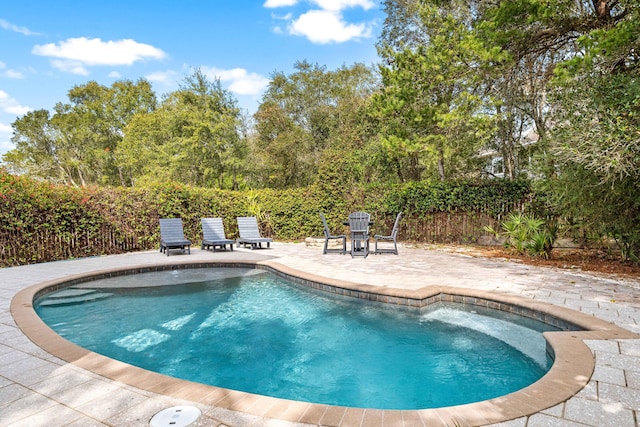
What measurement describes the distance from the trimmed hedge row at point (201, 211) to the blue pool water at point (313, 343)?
3.52 m

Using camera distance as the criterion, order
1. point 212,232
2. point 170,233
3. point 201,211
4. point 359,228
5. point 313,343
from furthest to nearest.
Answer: point 201,211, point 212,232, point 170,233, point 359,228, point 313,343

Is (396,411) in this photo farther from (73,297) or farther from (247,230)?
(247,230)

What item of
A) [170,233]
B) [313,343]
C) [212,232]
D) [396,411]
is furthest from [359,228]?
[396,411]

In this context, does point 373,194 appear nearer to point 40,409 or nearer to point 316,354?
point 316,354

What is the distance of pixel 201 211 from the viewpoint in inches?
496

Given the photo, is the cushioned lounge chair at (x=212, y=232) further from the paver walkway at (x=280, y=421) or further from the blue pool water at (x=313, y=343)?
the paver walkway at (x=280, y=421)

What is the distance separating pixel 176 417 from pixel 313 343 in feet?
7.86

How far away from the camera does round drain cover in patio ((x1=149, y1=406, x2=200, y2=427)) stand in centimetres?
200

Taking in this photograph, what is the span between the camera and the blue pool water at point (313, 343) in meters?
3.30

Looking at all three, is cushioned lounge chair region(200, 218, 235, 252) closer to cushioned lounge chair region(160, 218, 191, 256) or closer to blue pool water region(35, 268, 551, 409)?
cushioned lounge chair region(160, 218, 191, 256)

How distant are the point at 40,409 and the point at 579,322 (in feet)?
15.4

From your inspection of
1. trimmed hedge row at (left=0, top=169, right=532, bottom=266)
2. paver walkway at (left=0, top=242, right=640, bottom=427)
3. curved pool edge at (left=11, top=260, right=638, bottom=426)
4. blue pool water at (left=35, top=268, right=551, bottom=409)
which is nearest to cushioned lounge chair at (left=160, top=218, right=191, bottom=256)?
trimmed hedge row at (left=0, top=169, right=532, bottom=266)

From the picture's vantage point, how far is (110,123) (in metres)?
34.8

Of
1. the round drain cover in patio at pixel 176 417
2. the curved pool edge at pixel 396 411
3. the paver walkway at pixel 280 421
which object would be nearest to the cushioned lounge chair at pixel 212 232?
the paver walkway at pixel 280 421
